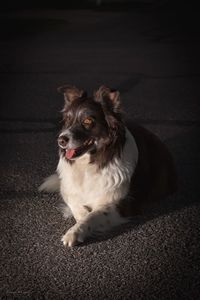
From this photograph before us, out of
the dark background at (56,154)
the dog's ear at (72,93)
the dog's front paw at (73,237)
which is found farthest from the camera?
the dog's ear at (72,93)

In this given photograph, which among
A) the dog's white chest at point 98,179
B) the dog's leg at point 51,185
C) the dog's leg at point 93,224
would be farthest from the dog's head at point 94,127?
the dog's leg at point 51,185

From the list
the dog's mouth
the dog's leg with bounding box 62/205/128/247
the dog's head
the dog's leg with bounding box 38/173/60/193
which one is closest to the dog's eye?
the dog's head

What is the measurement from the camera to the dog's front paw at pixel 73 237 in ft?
16.9

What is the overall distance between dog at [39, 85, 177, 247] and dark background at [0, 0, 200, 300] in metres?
0.16

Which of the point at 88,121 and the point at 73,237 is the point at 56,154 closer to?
the point at 88,121

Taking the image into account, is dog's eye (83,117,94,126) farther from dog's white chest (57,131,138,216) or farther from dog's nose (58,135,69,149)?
dog's white chest (57,131,138,216)

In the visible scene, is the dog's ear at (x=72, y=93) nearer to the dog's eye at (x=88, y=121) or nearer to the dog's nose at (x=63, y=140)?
the dog's eye at (x=88, y=121)

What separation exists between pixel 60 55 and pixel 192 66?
10.2ft

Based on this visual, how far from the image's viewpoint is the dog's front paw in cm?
514

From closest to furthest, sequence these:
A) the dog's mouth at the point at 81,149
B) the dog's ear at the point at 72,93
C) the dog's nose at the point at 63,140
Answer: the dog's nose at the point at 63,140, the dog's mouth at the point at 81,149, the dog's ear at the point at 72,93

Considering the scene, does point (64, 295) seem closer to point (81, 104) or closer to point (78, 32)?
point (81, 104)

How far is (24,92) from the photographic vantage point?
10.7 m

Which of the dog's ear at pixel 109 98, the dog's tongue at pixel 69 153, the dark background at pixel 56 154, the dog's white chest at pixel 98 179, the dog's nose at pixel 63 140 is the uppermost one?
the dog's ear at pixel 109 98

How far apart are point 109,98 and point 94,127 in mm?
299
